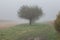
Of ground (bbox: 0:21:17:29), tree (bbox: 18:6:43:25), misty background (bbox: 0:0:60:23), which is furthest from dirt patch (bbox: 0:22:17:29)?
tree (bbox: 18:6:43:25)

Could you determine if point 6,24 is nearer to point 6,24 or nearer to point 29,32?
point 6,24

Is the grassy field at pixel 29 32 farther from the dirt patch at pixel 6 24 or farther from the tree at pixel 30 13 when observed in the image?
the tree at pixel 30 13

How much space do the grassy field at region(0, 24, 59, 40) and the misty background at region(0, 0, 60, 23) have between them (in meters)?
0.17

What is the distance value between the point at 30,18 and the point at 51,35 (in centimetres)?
65

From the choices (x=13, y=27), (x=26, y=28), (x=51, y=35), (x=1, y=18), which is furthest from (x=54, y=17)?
(x=1, y=18)

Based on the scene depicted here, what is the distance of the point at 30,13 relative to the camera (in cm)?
380

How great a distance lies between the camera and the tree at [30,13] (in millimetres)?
3775

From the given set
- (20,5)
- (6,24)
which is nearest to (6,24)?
(6,24)

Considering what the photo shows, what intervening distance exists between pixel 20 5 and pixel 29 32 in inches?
26.5

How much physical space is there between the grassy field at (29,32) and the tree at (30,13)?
19cm

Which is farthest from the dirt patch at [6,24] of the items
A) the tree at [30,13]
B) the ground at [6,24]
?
the tree at [30,13]

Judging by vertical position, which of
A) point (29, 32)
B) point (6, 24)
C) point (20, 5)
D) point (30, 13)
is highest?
point (20, 5)

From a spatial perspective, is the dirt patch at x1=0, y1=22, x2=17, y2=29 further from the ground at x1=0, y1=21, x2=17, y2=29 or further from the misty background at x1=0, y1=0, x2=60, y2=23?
the misty background at x1=0, y1=0, x2=60, y2=23

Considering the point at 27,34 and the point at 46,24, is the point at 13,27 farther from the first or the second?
the point at 46,24
